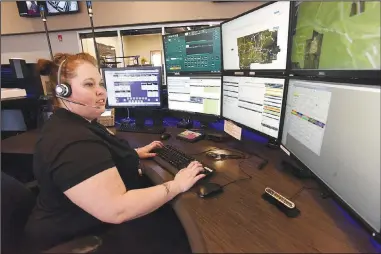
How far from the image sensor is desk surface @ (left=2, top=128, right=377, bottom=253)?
594mm

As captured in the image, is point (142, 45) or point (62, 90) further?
point (142, 45)

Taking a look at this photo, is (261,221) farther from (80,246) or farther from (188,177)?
(80,246)

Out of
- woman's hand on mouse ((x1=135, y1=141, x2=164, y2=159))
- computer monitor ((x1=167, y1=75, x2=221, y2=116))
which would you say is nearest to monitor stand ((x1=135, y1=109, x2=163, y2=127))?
computer monitor ((x1=167, y1=75, x2=221, y2=116))

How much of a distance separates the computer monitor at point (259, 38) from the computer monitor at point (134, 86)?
64 cm

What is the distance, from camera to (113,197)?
2.53ft

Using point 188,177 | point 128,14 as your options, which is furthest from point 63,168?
point 128,14

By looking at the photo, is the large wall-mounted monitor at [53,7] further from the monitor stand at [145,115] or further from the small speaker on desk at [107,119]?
the monitor stand at [145,115]

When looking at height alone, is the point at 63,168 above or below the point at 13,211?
above

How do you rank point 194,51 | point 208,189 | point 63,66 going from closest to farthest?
point 208,189 < point 63,66 < point 194,51

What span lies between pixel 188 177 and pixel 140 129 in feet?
3.14

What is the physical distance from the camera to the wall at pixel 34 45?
179 inches

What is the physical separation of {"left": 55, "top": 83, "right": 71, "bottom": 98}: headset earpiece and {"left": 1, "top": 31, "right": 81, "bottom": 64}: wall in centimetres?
429

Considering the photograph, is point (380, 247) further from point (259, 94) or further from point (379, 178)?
point (259, 94)

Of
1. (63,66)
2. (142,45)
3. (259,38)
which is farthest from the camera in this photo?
(142,45)
